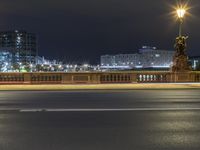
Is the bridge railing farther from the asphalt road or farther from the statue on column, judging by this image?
the asphalt road

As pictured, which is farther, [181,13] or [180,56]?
[180,56]

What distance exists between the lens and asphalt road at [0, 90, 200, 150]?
34.3 feet

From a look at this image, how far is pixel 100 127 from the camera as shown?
1290 cm

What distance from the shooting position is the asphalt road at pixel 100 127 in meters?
10.5

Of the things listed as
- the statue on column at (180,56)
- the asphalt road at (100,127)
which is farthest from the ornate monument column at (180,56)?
the asphalt road at (100,127)

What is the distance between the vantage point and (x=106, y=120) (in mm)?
14250

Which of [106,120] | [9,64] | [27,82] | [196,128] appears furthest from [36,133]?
[9,64]

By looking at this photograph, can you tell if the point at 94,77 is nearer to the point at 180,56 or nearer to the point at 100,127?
the point at 180,56

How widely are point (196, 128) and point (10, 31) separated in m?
188

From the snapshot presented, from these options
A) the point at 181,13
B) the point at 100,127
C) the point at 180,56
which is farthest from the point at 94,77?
the point at 100,127

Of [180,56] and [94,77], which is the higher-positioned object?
[180,56]

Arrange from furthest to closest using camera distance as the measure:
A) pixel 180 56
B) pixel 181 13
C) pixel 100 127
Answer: pixel 180 56 → pixel 181 13 → pixel 100 127

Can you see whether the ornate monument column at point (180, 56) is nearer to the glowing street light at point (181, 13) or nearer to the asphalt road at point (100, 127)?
the glowing street light at point (181, 13)

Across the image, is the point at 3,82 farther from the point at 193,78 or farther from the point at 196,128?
the point at 196,128
